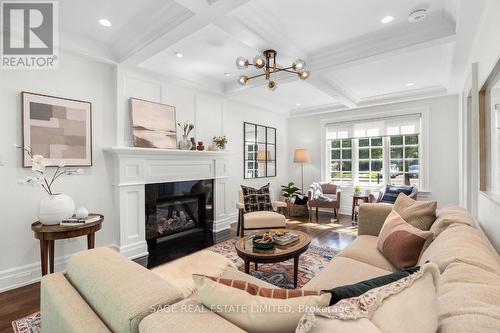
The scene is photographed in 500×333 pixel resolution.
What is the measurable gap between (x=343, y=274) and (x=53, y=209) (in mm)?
2500

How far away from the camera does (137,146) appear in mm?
3240

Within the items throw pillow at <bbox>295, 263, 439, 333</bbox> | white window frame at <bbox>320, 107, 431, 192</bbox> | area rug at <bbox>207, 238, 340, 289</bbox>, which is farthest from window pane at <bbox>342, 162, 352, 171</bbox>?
throw pillow at <bbox>295, 263, 439, 333</bbox>

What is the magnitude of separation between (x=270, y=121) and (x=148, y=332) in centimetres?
553

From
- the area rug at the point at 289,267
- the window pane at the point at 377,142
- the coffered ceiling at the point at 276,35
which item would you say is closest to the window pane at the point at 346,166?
the window pane at the point at 377,142

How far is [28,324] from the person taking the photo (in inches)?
73.0

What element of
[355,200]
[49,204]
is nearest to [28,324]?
[49,204]

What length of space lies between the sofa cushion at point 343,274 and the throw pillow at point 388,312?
0.77 metres

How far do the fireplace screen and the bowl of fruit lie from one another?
1.74 metres

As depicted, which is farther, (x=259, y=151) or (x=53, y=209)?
(x=259, y=151)

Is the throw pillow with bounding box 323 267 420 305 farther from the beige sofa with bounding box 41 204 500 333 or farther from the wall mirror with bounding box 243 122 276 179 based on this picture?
the wall mirror with bounding box 243 122 276 179

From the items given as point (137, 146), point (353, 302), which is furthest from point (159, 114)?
point (353, 302)

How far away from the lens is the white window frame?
15.8 ft

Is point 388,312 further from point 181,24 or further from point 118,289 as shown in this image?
point 181,24

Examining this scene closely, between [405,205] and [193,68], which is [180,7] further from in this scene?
[405,205]
